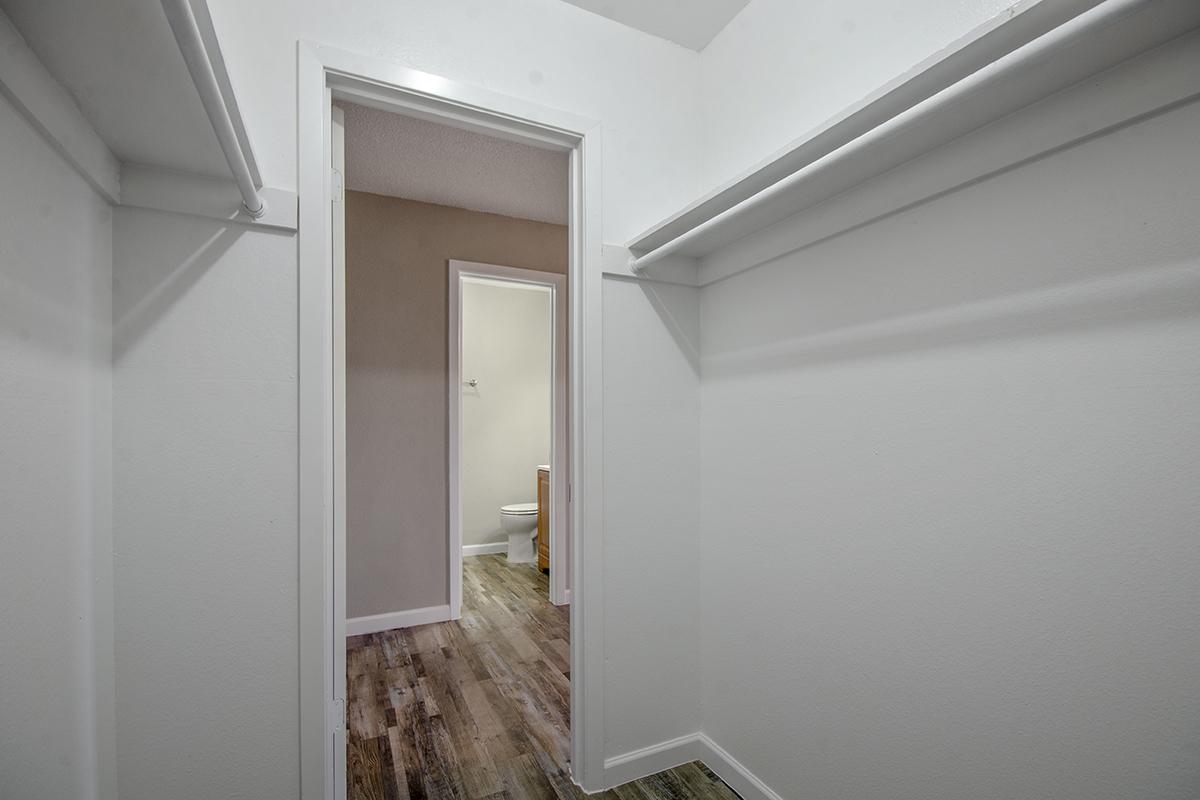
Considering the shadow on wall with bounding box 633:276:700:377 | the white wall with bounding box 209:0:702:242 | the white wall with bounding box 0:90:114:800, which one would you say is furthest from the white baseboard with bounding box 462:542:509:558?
the white wall with bounding box 209:0:702:242

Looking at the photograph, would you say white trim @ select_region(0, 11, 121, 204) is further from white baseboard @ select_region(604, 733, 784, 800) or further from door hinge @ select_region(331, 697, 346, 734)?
white baseboard @ select_region(604, 733, 784, 800)

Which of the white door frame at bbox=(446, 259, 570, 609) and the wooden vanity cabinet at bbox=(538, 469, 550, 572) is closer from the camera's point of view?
the white door frame at bbox=(446, 259, 570, 609)

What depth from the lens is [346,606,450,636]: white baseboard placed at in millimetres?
2750

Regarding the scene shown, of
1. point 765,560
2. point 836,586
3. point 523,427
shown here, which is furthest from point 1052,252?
point 523,427

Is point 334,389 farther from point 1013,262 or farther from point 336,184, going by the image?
point 1013,262

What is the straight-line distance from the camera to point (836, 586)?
131 centimetres

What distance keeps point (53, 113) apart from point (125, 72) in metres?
0.16

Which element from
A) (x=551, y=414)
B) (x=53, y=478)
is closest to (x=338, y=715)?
(x=53, y=478)

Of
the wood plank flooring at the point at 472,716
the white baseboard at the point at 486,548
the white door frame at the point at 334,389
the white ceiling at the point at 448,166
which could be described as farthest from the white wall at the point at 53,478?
the white baseboard at the point at 486,548

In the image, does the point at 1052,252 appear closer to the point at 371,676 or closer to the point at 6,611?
the point at 6,611

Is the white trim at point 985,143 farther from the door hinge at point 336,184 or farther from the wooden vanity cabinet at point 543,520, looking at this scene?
the wooden vanity cabinet at point 543,520

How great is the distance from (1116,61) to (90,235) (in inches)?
72.6

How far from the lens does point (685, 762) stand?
5.74ft

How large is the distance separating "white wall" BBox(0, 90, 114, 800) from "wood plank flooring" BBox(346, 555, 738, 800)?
861 millimetres
